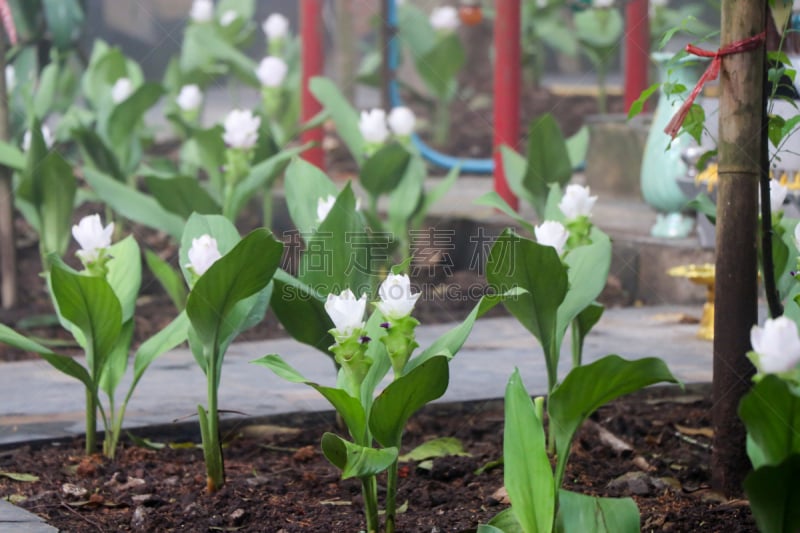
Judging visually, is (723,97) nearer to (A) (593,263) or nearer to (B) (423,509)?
(A) (593,263)

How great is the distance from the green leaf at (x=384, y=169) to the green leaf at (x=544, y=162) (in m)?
0.42

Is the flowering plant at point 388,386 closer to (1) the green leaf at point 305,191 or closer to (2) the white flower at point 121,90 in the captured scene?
(1) the green leaf at point 305,191

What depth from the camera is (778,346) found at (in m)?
1.53

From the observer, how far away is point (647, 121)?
16.6 feet

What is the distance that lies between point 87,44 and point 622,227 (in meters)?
5.69

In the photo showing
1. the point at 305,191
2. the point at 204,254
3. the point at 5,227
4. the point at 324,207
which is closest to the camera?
the point at 204,254

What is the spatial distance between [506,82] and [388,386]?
2.99 meters

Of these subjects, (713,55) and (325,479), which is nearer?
(713,55)

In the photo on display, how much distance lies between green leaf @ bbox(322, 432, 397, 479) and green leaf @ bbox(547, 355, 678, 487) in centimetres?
26

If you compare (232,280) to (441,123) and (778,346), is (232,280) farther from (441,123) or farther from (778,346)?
(441,123)

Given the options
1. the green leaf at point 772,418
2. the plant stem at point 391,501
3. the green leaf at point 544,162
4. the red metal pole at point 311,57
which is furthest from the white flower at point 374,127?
the green leaf at point 772,418

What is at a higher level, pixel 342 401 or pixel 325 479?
pixel 342 401

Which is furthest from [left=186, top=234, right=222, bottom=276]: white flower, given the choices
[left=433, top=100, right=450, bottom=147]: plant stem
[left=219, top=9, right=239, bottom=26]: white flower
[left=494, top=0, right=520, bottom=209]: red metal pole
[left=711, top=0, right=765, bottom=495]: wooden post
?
[left=433, top=100, right=450, bottom=147]: plant stem

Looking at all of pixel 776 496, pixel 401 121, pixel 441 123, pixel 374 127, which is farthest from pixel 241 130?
pixel 441 123
